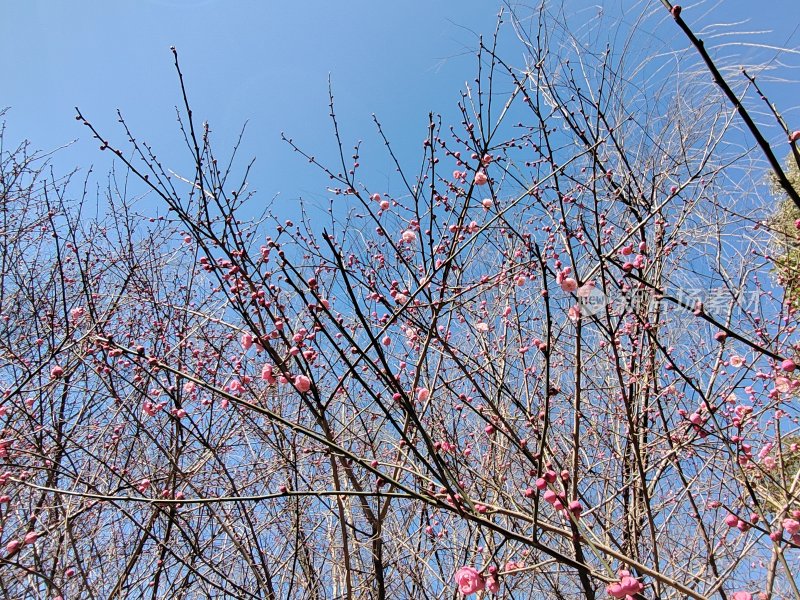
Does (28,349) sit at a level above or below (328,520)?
above

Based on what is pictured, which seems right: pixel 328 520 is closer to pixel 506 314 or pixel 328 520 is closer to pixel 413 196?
Answer: pixel 506 314

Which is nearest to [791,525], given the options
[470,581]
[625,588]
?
[625,588]

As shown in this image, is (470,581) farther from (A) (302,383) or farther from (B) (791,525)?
(B) (791,525)

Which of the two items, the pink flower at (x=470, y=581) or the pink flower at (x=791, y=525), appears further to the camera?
the pink flower at (x=791, y=525)

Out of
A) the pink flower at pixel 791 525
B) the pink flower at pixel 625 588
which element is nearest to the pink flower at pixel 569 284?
the pink flower at pixel 625 588

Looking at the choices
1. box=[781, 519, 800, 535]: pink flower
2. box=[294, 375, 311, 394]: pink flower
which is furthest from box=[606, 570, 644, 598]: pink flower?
box=[294, 375, 311, 394]: pink flower

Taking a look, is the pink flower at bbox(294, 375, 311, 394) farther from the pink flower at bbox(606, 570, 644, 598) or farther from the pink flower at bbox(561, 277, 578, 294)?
the pink flower at bbox(606, 570, 644, 598)

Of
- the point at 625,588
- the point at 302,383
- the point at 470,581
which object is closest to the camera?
the point at 625,588

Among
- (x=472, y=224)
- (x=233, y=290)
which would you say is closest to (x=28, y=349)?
(x=233, y=290)

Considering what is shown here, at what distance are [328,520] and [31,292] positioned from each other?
296cm

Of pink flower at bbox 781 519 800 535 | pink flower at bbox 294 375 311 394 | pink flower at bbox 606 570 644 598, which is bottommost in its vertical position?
pink flower at bbox 606 570 644 598

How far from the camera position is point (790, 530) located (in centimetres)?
170

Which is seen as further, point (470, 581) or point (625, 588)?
point (470, 581)

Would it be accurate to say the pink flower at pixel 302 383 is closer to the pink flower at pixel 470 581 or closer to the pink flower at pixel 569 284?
the pink flower at pixel 470 581
